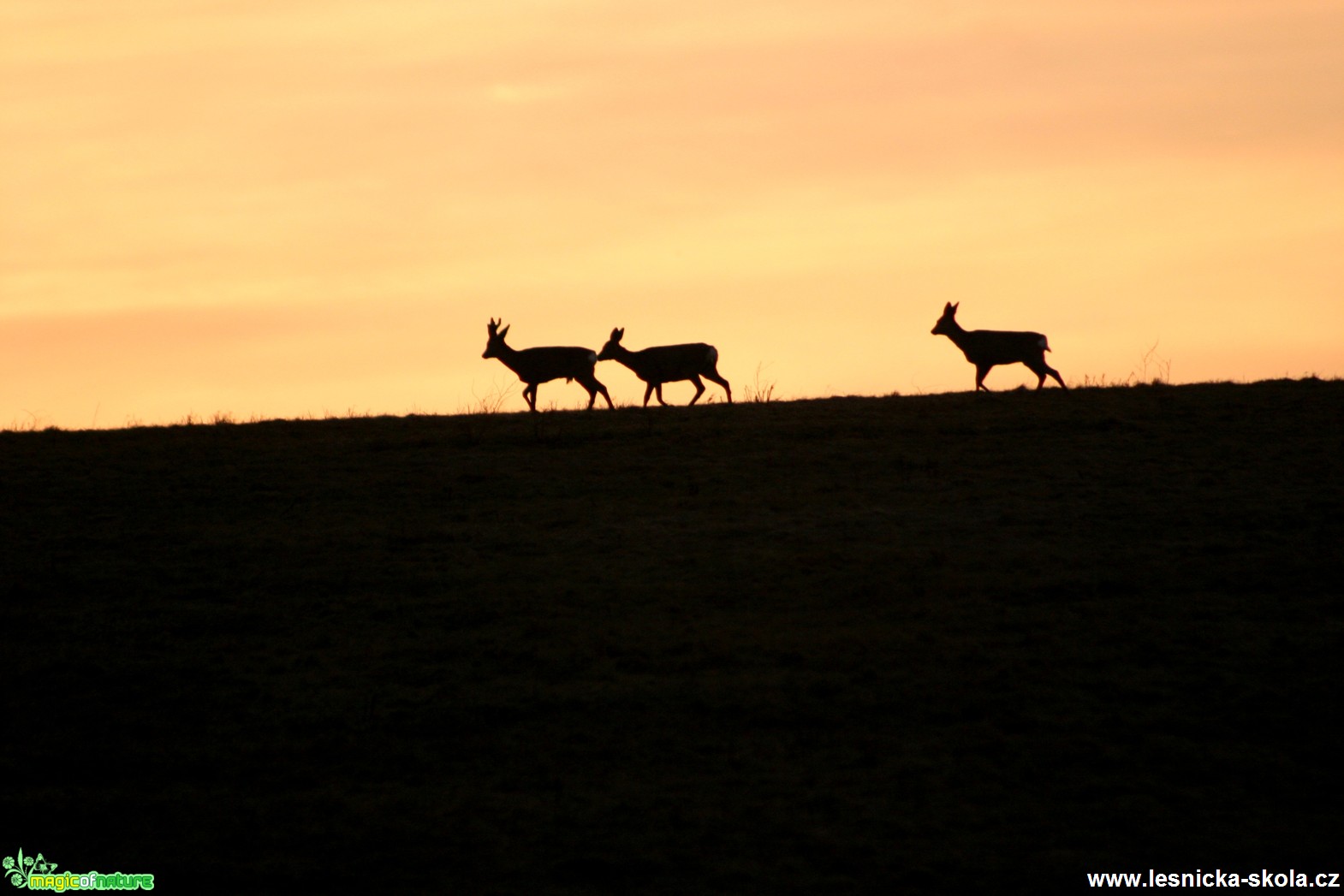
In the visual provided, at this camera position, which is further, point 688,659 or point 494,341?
point 494,341

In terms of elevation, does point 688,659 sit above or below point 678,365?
below

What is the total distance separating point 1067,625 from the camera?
15062 mm

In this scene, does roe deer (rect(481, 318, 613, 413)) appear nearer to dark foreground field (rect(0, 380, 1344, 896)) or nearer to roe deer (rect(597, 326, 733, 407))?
roe deer (rect(597, 326, 733, 407))

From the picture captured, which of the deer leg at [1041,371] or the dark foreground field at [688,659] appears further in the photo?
the deer leg at [1041,371]

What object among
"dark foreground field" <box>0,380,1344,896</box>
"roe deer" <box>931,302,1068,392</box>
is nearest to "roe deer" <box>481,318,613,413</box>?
"dark foreground field" <box>0,380,1344,896</box>

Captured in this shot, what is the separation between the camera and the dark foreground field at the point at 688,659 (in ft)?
36.4

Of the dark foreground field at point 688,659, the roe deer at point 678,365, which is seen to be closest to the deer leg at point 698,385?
the roe deer at point 678,365

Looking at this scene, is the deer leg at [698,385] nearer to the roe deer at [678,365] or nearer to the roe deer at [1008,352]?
the roe deer at [678,365]

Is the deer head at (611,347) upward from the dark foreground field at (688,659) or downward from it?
upward

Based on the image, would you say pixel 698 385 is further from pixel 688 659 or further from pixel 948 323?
pixel 688 659

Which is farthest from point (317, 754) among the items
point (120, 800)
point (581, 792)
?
point (581, 792)

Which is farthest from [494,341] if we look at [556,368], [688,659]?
[688,659]

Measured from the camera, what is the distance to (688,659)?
14602 millimetres

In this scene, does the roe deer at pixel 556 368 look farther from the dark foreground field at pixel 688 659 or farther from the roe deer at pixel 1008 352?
the roe deer at pixel 1008 352
